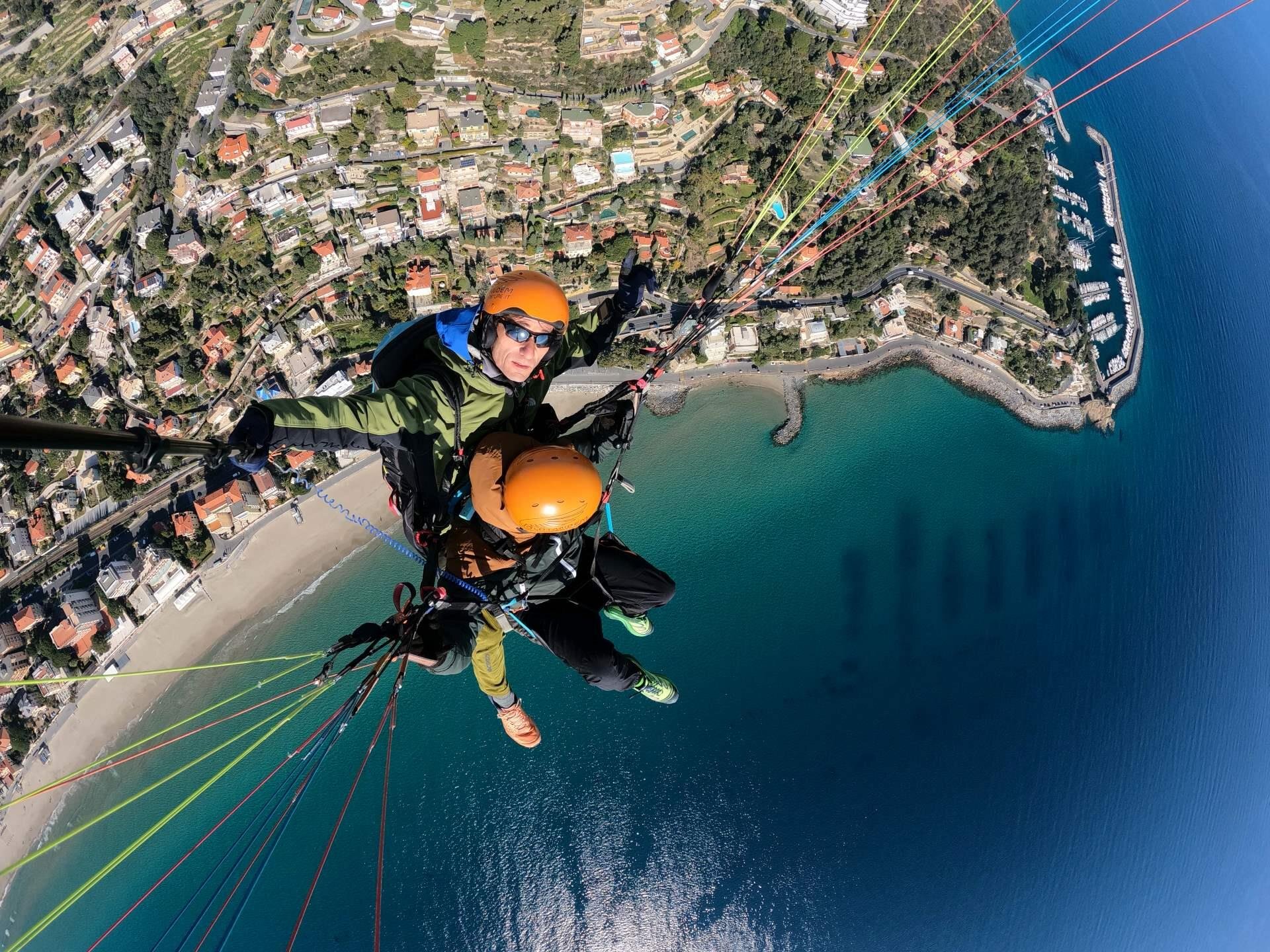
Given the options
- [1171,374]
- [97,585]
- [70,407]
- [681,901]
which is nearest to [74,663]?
[97,585]

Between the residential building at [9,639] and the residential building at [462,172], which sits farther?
the residential building at [462,172]

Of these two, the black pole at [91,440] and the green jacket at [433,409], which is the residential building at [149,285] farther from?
the black pole at [91,440]

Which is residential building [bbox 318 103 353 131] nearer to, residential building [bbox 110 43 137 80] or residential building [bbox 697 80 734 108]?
residential building [bbox 110 43 137 80]

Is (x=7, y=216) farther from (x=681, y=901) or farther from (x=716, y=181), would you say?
(x=681, y=901)

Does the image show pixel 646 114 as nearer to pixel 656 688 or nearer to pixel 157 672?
pixel 656 688

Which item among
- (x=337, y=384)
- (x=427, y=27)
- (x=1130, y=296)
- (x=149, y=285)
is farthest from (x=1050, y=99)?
(x=149, y=285)

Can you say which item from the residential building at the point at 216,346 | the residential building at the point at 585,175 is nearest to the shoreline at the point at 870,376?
the residential building at the point at 585,175
